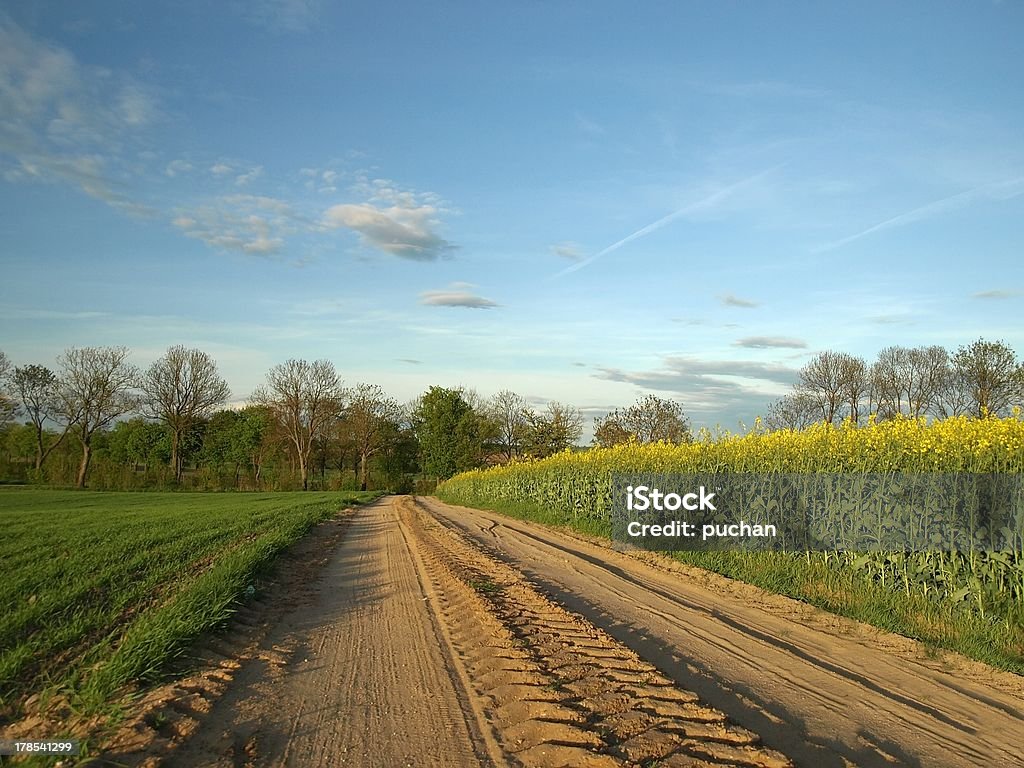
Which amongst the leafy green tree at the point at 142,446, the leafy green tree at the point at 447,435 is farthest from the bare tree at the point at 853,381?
the leafy green tree at the point at 142,446

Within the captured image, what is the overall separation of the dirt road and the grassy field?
0.43 meters

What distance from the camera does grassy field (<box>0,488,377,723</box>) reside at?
496cm

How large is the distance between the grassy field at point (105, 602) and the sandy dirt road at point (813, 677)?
4.28m

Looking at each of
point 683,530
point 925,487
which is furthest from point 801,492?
point 683,530

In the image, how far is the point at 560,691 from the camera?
4887 millimetres

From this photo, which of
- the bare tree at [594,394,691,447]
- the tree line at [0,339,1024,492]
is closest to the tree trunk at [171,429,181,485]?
the tree line at [0,339,1024,492]

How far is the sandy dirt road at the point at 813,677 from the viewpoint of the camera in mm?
4477

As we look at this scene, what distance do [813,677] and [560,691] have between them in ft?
8.34

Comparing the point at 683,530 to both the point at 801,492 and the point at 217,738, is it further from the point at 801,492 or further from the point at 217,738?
the point at 217,738

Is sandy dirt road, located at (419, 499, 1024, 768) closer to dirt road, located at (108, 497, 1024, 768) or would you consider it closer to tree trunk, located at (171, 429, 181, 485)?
dirt road, located at (108, 497, 1024, 768)

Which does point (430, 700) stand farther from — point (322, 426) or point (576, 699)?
point (322, 426)

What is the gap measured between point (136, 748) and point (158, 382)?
222 feet

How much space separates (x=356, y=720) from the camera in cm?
450

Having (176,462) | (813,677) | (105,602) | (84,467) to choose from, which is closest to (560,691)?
(813,677)
